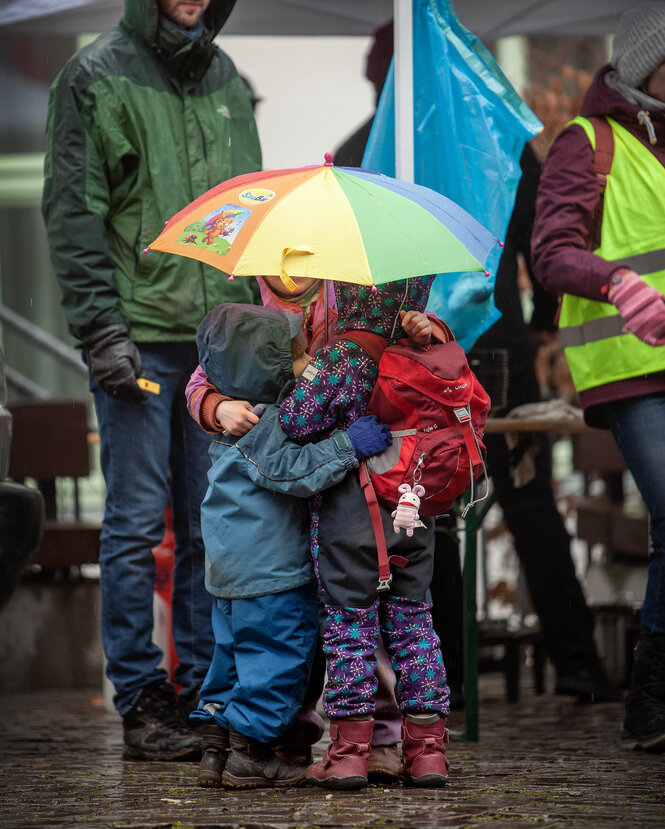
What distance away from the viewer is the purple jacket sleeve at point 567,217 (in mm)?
3939

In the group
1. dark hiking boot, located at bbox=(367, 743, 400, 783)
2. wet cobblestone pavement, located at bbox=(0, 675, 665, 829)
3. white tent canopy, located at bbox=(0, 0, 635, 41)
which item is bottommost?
wet cobblestone pavement, located at bbox=(0, 675, 665, 829)

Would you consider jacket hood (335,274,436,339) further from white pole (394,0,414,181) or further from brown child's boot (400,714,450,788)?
brown child's boot (400,714,450,788)

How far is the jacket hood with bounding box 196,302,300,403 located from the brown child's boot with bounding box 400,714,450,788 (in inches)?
37.1

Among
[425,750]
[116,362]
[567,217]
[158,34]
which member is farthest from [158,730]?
[158,34]

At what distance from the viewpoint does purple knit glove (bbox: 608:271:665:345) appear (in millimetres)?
3637

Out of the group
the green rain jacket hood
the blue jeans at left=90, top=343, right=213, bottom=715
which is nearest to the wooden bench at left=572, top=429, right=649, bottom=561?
the blue jeans at left=90, top=343, right=213, bottom=715

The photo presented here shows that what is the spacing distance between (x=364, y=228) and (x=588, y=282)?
108 cm

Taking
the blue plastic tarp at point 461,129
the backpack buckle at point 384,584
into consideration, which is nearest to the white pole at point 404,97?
the blue plastic tarp at point 461,129

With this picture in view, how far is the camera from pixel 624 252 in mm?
4039

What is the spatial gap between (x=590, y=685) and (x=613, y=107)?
2.32 meters

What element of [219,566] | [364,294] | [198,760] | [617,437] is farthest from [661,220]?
[198,760]

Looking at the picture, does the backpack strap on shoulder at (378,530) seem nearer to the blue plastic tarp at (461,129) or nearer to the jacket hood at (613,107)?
the blue plastic tarp at (461,129)

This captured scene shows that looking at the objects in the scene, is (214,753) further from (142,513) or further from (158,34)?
(158,34)

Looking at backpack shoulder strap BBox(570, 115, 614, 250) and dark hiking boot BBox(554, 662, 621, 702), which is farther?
dark hiking boot BBox(554, 662, 621, 702)
